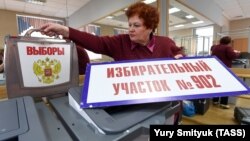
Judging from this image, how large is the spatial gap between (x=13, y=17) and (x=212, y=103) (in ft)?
20.1

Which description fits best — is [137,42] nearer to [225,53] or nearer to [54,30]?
[54,30]

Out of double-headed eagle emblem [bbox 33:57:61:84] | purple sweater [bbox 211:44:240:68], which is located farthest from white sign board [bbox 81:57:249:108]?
purple sweater [bbox 211:44:240:68]

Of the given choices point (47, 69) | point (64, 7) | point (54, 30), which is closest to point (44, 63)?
point (47, 69)

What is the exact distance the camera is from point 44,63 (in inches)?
26.8

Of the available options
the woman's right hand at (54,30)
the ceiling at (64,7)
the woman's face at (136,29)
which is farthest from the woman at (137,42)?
the ceiling at (64,7)

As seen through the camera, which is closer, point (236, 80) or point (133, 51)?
point (236, 80)

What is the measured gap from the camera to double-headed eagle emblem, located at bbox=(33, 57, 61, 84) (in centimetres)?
67

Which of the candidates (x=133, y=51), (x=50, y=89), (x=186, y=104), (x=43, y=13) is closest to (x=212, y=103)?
(x=186, y=104)

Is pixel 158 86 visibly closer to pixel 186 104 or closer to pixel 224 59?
pixel 186 104

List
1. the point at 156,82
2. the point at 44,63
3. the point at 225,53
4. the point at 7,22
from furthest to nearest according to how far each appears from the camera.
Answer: the point at 7,22, the point at 225,53, the point at 44,63, the point at 156,82

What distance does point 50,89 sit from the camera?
69cm

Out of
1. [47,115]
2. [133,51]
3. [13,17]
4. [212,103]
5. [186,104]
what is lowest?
[212,103]

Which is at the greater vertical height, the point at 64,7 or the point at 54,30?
the point at 64,7

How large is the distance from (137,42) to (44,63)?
1.52ft
